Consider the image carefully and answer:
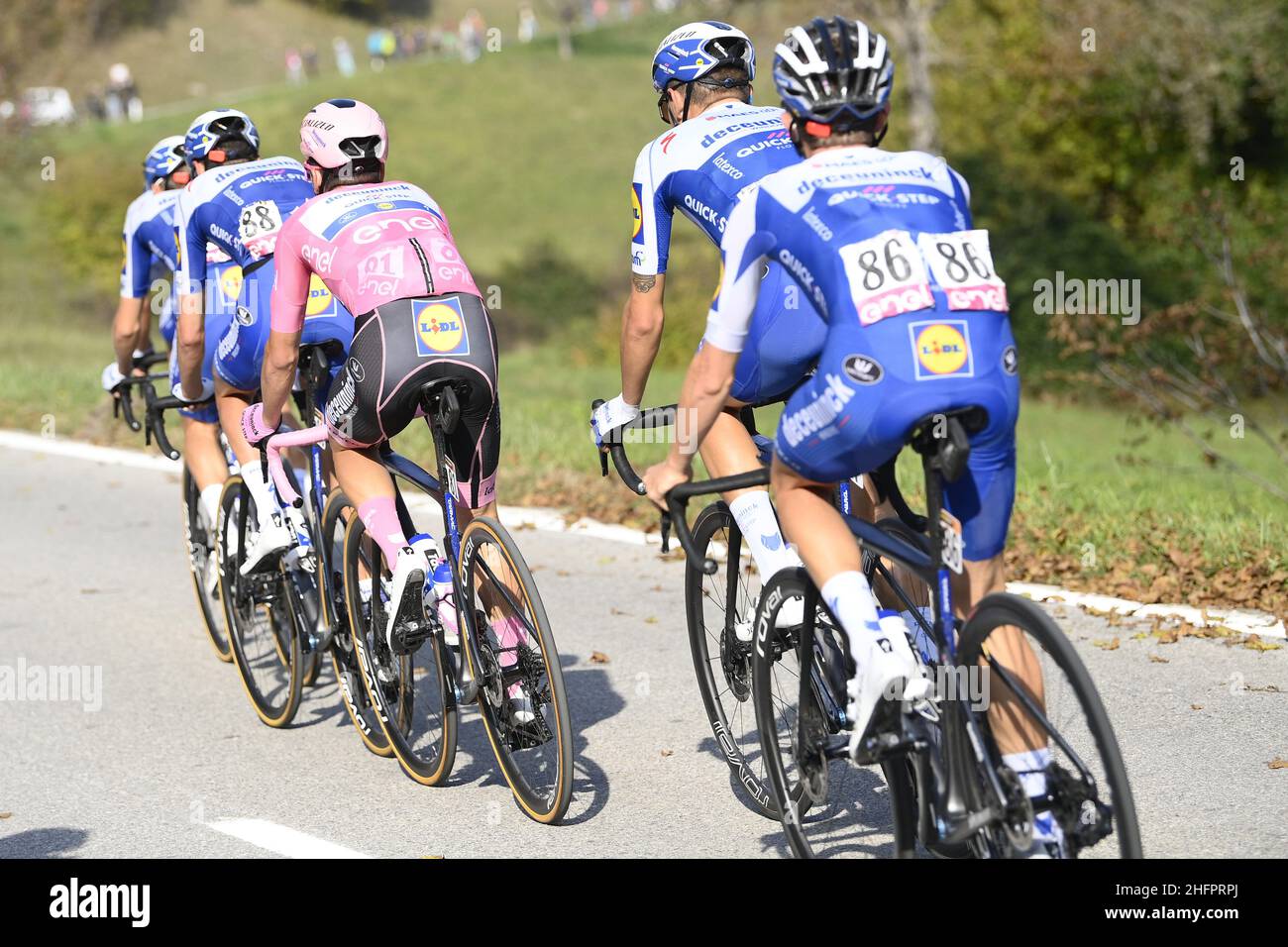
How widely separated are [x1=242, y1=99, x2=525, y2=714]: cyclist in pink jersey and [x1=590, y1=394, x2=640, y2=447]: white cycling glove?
1.91 feet

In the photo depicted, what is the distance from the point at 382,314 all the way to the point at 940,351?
2.22 m

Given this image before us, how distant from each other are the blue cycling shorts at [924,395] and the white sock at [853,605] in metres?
0.28

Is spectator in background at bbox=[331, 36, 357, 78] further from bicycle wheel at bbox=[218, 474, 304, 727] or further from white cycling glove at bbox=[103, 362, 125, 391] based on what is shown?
bicycle wheel at bbox=[218, 474, 304, 727]

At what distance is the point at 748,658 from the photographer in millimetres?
5414

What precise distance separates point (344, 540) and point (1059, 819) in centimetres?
313

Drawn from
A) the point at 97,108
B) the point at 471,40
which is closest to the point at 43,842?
the point at 97,108

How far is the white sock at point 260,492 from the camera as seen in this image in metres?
6.58

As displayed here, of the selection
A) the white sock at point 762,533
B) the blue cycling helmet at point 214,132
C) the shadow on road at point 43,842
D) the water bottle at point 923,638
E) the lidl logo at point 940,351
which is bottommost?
the shadow on road at point 43,842

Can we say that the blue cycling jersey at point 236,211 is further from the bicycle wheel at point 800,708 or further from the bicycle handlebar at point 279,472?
the bicycle wheel at point 800,708

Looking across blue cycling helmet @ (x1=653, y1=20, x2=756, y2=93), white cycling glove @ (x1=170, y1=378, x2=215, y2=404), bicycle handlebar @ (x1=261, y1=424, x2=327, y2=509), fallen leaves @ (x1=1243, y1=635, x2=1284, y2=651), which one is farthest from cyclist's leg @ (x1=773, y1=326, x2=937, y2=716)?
white cycling glove @ (x1=170, y1=378, x2=215, y2=404)

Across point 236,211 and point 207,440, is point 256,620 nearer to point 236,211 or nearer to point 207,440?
point 207,440

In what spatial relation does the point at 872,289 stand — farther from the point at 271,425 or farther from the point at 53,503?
the point at 53,503

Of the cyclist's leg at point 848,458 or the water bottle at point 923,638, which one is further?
the water bottle at point 923,638

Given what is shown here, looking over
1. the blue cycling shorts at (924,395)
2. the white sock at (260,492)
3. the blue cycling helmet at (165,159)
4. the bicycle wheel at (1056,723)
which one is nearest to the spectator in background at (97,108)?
the blue cycling helmet at (165,159)
